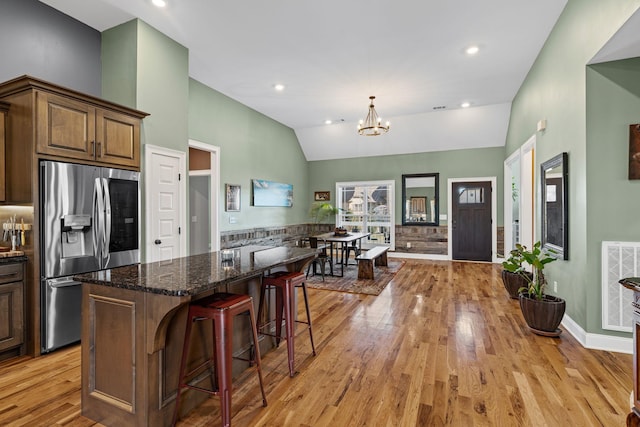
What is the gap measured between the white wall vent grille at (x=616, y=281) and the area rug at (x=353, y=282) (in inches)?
105

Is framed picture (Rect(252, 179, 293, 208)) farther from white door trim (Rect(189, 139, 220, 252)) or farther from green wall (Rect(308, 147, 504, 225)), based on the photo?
green wall (Rect(308, 147, 504, 225))

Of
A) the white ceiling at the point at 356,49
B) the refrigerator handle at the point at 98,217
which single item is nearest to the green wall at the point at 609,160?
the white ceiling at the point at 356,49

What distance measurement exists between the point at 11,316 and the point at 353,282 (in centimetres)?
429

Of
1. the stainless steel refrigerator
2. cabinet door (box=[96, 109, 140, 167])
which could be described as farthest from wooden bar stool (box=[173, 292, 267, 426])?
cabinet door (box=[96, 109, 140, 167])

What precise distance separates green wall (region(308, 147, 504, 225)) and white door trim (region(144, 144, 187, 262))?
5.58 meters

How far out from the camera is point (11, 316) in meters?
2.64

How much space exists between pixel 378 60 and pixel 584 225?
321 centimetres

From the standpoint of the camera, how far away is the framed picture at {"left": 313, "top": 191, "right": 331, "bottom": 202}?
9.27 metres

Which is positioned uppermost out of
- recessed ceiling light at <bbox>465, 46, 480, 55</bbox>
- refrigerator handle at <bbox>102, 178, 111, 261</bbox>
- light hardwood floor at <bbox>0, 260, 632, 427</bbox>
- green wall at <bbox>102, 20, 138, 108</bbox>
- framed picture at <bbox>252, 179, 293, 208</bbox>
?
recessed ceiling light at <bbox>465, 46, 480, 55</bbox>

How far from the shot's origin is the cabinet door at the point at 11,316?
2588mm

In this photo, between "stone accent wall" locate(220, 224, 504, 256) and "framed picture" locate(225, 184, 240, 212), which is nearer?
"framed picture" locate(225, 184, 240, 212)

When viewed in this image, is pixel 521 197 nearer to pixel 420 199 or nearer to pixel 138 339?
pixel 420 199

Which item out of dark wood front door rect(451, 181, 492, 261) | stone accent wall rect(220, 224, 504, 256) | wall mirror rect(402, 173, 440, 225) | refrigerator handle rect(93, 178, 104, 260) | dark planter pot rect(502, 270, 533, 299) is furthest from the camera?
wall mirror rect(402, 173, 440, 225)

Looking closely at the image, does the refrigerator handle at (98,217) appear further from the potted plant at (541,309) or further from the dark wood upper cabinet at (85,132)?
Answer: the potted plant at (541,309)
